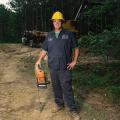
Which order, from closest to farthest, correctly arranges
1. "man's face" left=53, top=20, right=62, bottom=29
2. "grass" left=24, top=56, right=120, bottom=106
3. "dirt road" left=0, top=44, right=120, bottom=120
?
"man's face" left=53, top=20, right=62, bottom=29 → "dirt road" left=0, top=44, right=120, bottom=120 → "grass" left=24, top=56, right=120, bottom=106

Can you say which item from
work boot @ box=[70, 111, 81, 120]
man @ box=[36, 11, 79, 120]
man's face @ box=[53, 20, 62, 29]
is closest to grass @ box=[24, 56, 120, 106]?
work boot @ box=[70, 111, 81, 120]

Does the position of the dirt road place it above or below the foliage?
below

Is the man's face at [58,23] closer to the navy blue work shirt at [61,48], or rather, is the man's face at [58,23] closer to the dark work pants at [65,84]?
the navy blue work shirt at [61,48]

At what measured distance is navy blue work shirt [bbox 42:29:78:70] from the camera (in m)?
7.80

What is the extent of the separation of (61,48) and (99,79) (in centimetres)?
439

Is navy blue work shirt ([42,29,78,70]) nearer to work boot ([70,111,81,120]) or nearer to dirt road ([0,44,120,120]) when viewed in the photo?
work boot ([70,111,81,120])

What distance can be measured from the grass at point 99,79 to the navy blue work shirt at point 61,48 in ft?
6.38

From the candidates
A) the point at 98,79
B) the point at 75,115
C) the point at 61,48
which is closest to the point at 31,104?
the point at 75,115

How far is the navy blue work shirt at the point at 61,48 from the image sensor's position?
25.6ft

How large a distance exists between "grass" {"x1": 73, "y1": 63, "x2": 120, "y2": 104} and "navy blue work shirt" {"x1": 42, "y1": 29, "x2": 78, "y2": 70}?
6.38ft

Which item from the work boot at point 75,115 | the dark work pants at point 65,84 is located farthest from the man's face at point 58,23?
the work boot at point 75,115

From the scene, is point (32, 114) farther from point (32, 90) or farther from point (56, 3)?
point (56, 3)

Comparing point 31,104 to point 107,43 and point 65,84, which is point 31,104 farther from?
point 107,43

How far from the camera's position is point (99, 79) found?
12.0 metres
